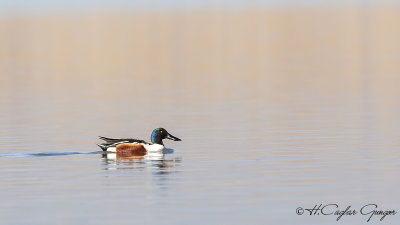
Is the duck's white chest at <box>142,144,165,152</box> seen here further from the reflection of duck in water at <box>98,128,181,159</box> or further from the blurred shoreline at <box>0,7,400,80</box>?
the blurred shoreline at <box>0,7,400,80</box>

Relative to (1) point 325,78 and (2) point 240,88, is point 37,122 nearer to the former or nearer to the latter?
(2) point 240,88

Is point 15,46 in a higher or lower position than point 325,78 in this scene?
higher

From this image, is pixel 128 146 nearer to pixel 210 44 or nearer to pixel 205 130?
pixel 205 130

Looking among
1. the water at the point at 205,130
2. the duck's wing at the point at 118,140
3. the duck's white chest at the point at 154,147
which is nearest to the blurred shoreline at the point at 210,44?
the water at the point at 205,130

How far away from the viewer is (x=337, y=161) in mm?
27188

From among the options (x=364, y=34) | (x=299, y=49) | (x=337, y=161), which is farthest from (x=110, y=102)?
(x=364, y=34)

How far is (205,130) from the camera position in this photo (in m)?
34.2

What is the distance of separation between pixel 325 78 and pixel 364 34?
33901mm

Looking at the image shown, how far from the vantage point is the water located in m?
22.1

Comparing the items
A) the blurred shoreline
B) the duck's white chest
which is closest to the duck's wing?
the duck's white chest

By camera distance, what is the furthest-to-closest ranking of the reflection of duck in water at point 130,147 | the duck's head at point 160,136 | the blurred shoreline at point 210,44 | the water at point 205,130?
the blurred shoreline at point 210,44
the duck's head at point 160,136
the reflection of duck in water at point 130,147
the water at point 205,130

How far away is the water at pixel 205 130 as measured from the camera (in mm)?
22122

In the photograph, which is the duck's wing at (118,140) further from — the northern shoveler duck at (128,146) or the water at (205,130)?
the water at (205,130)

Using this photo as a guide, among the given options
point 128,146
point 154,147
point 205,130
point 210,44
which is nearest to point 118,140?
point 128,146
